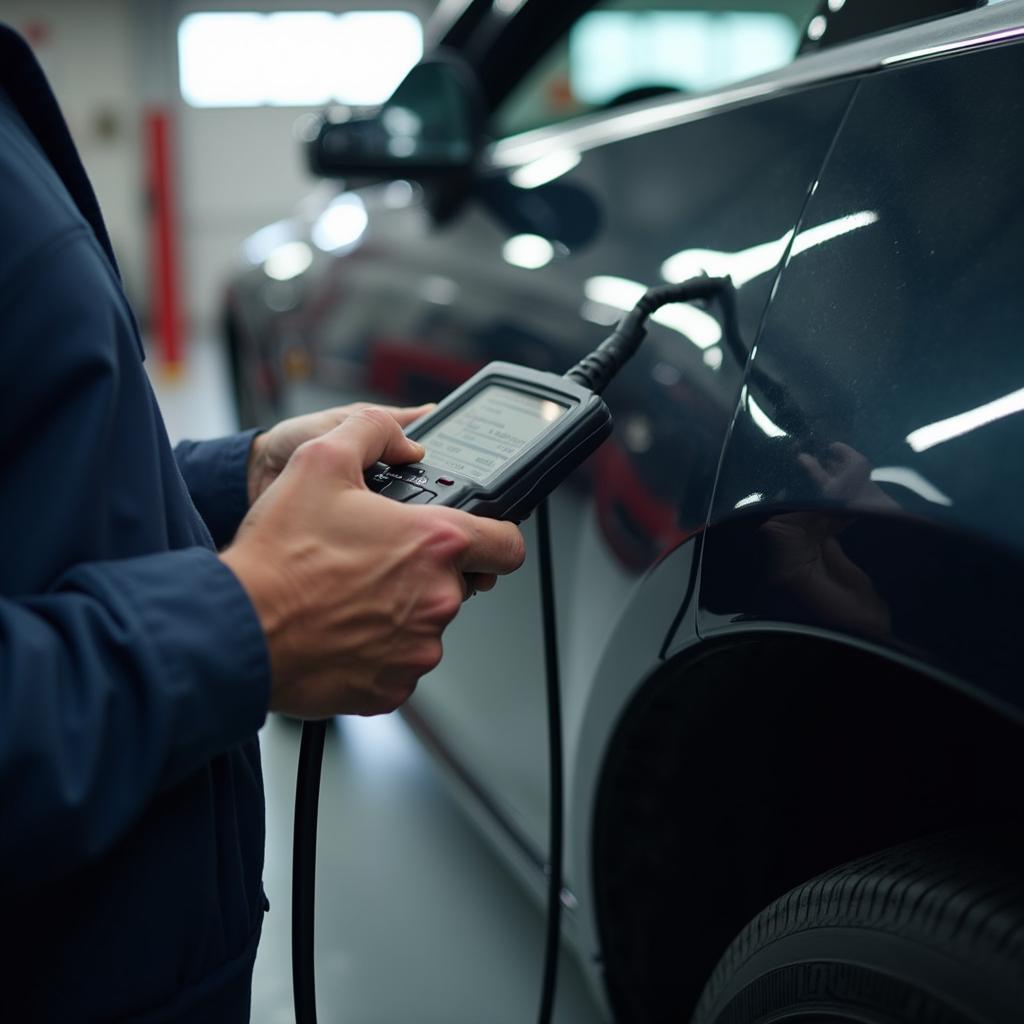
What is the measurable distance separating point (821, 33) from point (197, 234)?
8919 mm

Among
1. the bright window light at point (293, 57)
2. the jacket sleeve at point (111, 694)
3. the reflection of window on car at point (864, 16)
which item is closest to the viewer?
the jacket sleeve at point (111, 694)

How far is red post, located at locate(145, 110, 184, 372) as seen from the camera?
7.98 m

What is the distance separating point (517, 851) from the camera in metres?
1.24

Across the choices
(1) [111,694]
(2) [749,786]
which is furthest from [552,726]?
(1) [111,694]

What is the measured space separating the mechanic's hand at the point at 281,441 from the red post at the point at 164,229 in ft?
24.0

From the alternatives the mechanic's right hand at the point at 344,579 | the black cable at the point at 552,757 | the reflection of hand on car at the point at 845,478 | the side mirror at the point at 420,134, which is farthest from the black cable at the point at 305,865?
the side mirror at the point at 420,134

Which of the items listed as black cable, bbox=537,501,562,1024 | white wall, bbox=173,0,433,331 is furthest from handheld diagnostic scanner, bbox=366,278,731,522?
white wall, bbox=173,0,433,331

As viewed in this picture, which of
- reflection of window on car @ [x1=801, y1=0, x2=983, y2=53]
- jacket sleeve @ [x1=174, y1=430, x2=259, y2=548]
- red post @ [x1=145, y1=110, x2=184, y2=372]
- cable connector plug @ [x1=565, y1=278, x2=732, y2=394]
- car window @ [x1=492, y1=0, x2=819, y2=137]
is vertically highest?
reflection of window on car @ [x1=801, y1=0, x2=983, y2=53]

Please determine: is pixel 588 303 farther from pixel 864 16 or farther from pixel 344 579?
pixel 344 579

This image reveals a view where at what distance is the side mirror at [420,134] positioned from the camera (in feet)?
4.94

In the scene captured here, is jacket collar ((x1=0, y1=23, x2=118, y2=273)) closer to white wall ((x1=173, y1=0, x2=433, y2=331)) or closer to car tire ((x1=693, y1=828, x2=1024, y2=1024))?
car tire ((x1=693, y1=828, x2=1024, y2=1024))

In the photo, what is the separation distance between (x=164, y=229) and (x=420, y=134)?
7405 millimetres

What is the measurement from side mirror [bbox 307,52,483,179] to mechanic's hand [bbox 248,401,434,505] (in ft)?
2.23

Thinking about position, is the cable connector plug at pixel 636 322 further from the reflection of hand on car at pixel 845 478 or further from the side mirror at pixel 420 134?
the side mirror at pixel 420 134
